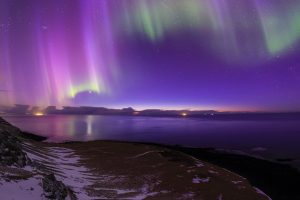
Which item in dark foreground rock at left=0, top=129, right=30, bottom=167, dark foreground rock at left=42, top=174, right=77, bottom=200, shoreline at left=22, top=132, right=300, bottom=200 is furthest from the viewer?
shoreline at left=22, top=132, right=300, bottom=200

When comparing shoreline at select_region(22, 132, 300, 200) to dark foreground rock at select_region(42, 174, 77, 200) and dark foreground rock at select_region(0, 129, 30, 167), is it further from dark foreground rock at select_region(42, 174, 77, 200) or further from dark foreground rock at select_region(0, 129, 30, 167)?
dark foreground rock at select_region(0, 129, 30, 167)

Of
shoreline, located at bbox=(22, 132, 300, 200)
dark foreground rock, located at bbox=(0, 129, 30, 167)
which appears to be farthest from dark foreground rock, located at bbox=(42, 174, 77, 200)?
shoreline, located at bbox=(22, 132, 300, 200)

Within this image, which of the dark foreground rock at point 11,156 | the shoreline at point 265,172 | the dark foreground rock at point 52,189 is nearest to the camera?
the dark foreground rock at point 52,189

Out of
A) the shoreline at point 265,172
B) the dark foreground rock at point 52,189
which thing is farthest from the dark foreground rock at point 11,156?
the shoreline at point 265,172

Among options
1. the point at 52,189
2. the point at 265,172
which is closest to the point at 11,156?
the point at 52,189

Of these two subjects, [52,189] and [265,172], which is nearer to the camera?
[52,189]

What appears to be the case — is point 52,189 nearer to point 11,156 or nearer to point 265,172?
point 11,156

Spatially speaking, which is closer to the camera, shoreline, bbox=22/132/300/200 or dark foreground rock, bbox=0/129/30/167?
dark foreground rock, bbox=0/129/30/167

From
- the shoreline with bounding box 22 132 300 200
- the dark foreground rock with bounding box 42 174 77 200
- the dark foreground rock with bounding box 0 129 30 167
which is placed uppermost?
the dark foreground rock with bounding box 0 129 30 167

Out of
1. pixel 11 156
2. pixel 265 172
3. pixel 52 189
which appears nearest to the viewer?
pixel 52 189

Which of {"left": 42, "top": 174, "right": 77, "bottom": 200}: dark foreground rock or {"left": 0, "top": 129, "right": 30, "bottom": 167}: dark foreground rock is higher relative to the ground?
{"left": 0, "top": 129, "right": 30, "bottom": 167}: dark foreground rock

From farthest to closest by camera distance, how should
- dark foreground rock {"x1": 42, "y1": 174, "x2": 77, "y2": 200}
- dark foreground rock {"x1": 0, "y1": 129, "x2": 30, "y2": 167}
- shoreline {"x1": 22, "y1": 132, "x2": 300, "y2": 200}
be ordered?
shoreline {"x1": 22, "y1": 132, "x2": 300, "y2": 200} → dark foreground rock {"x1": 0, "y1": 129, "x2": 30, "y2": 167} → dark foreground rock {"x1": 42, "y1": 174, "x2": 77, "y2": 200}

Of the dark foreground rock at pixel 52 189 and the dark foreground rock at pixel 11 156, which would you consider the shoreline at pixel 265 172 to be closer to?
the dark foreground rock at pixel 52 189

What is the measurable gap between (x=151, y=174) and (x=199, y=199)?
1000 centimetres
